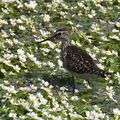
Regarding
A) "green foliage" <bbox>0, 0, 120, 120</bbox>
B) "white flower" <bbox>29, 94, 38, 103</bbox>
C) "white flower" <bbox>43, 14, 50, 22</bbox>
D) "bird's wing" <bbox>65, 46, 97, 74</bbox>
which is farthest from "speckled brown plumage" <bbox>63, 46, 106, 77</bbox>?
"white flower" <bbox>43, 14, 50, 22</bbox>

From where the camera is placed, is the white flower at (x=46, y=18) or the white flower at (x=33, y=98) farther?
the white flower at (x=46, y=18)

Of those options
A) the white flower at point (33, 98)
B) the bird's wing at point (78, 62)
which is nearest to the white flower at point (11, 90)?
the white flower at point (33, 98)

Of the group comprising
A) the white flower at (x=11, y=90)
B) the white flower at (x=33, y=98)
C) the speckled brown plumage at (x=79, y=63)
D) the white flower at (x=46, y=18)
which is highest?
the white flower at (x=46, y=18)

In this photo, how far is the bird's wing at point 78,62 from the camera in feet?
41.3

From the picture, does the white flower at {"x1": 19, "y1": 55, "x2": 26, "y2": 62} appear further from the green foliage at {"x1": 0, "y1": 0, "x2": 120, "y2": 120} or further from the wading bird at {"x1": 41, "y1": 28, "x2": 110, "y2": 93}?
the wading bird at {"x1": 41, "y1": 28, "x2": 110, "y2": 93}

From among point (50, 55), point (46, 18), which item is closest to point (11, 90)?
point (50, 55)

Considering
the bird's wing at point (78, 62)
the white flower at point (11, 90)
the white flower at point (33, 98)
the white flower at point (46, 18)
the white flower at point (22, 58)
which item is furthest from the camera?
the white flower at point (46, 18)

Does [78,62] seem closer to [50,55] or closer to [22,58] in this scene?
[22,58]

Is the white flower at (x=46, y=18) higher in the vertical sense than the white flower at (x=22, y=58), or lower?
higher

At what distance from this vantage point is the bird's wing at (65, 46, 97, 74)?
1258 cm

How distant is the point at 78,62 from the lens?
12.7 meters

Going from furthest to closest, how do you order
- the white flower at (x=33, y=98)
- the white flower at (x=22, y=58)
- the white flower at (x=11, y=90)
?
1. the white flower at (x=22, y=58)
2. the white flower at (x=11, y=90)
3. the white flower at (x=33, y=98)

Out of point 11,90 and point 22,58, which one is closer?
point 11,90

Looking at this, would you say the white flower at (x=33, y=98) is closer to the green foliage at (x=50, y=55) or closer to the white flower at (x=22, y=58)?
the green foliage at (x=50, y=55)
